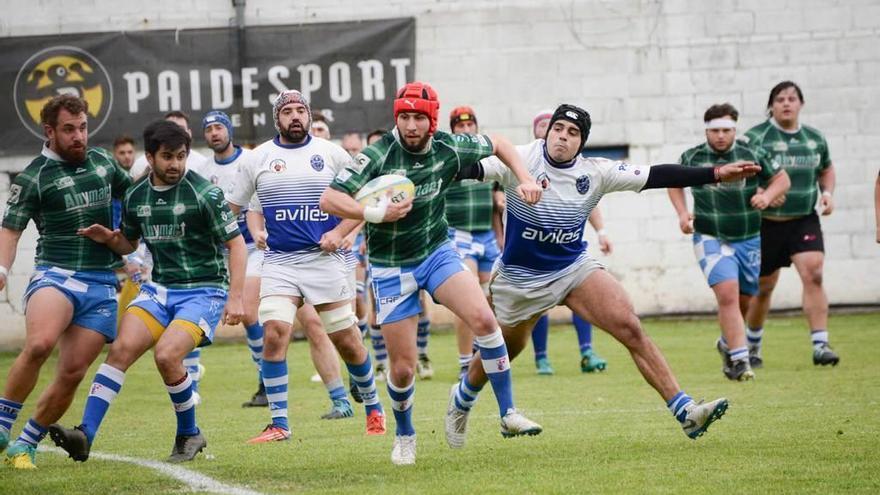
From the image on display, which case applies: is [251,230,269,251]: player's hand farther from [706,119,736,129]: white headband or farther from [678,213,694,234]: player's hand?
[706,119,736,129]: white headband

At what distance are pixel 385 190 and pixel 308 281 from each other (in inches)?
92.3

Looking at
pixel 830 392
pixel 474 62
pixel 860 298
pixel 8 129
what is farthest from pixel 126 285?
pixel 860 298

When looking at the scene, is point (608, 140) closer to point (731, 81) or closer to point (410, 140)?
point (731, 81)

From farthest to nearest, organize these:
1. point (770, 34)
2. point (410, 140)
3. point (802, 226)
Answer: point (770, 34) → point (802, 226) → point (410, 140)

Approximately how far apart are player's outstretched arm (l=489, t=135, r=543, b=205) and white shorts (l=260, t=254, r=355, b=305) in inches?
82.6

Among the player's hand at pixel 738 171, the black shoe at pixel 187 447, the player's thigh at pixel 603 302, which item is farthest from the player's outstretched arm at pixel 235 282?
the player's hand at pixel 738 171

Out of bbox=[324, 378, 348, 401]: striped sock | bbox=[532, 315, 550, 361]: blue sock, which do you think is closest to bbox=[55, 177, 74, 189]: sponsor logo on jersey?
bbox=[324, 378, 348, 401]: striped sock

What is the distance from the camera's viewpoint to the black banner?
1852cm

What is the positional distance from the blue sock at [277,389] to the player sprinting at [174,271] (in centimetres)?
112

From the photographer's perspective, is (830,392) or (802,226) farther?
(802,226)

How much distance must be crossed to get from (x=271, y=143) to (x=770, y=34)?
419 inches

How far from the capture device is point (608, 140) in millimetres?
18781

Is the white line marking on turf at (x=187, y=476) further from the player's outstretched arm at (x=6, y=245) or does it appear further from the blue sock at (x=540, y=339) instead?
the blue sock at (x=540, y=339)

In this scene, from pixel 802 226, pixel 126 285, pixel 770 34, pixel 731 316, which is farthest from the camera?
pixel 770 34
